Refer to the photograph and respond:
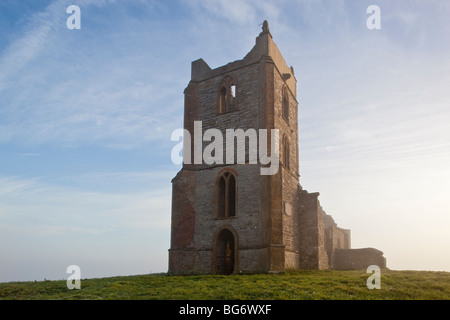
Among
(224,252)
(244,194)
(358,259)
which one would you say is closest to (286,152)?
(244,194)

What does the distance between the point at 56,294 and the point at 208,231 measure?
305 inches

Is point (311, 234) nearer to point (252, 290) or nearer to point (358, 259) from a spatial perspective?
point (358, 259)

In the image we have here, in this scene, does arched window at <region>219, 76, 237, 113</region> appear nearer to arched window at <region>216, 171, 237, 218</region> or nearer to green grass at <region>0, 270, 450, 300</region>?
arched window at <region>216, 171, 237, 218</region>

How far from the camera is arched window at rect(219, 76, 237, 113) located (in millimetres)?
20906

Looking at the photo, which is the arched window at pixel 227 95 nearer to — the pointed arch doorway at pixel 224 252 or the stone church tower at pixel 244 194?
the stone church tower at pixel 244 194

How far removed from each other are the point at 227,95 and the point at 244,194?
555 centimetres

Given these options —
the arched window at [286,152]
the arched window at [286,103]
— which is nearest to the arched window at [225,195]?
the arched window at [286,152]

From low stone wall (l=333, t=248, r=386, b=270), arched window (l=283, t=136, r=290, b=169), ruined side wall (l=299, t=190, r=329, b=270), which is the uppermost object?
arched window (l=283, t=136, r=290, b=169)

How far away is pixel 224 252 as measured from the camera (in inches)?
765

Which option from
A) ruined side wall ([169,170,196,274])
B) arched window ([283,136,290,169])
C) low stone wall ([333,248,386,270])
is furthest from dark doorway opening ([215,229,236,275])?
low stone wall ([333,248,386,270])

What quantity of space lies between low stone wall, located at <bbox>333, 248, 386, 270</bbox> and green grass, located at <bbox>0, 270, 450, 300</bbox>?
A: 1018 cm
